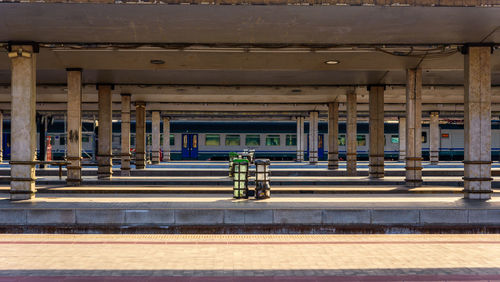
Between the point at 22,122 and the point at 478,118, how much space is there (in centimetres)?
1117

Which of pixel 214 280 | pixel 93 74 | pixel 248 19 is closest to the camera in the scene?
pixel 214 280

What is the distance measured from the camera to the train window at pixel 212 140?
39031 millimetres

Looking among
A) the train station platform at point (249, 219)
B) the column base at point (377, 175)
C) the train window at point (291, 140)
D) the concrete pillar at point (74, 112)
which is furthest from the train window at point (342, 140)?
the train station platform at point (249, 219)

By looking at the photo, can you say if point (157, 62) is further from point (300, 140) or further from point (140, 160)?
point (300, 140)

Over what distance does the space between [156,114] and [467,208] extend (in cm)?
2635

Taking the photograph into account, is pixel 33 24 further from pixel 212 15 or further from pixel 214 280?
pixel 214 280

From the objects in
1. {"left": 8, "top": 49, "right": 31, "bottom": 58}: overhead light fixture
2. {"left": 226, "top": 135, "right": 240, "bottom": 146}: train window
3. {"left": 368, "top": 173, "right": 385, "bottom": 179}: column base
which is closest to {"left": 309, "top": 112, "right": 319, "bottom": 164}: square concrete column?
{"left": 226, "top": 135, "right": 240, "bottom": 146}: train window

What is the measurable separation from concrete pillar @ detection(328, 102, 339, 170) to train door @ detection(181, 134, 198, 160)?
1403 centimetres

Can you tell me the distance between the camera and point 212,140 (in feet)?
128

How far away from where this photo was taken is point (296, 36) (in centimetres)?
1195

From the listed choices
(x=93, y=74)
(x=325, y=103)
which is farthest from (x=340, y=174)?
(x=93, y=74)

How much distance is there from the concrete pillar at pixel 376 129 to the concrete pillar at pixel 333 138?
5819 millimetres

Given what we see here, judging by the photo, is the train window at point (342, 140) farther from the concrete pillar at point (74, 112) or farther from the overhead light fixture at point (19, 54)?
the overhead light fixture at point (19, 54)

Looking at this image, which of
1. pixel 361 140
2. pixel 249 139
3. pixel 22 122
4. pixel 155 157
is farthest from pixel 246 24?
pixel 361 140
